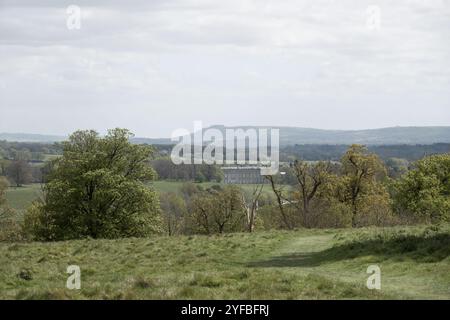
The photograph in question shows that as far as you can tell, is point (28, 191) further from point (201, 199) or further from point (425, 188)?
point (425, 188)

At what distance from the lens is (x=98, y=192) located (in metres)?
41.0

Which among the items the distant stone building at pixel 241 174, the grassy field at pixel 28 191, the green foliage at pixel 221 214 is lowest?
the grassy field at pixel 28 191

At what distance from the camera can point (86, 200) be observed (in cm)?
4209

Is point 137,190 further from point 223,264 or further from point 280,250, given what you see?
point 223,264

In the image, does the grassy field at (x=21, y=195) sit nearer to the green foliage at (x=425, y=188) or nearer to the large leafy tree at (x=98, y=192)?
the large leafy tree at (x=98, y=192)

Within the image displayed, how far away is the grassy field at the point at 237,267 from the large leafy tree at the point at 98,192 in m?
11.0

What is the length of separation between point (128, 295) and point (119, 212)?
3011 centimetres

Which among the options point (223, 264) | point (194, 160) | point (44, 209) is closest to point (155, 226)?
point (44, 209)

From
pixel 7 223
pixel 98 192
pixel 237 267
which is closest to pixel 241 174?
pixel 7 223

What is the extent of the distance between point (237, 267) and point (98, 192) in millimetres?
21565

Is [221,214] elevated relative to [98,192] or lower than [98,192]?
lower

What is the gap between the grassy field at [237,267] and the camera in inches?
531

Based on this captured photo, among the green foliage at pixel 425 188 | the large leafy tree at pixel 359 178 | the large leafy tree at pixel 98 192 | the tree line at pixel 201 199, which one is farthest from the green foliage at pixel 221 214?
the green foliage at pixel 425 188

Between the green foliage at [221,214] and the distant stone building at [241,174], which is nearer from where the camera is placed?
the green foliage at [221,214]
